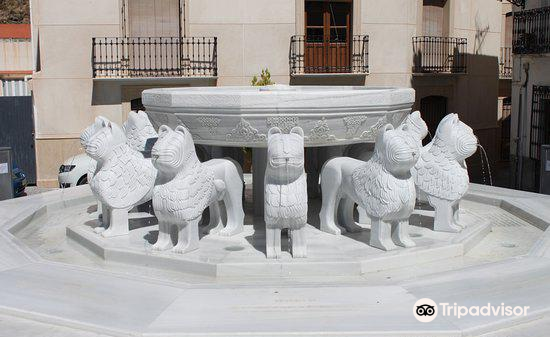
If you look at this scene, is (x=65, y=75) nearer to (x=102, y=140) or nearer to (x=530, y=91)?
(x=102, y=140)

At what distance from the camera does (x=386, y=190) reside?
747cm

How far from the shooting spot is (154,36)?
1766 centimetres

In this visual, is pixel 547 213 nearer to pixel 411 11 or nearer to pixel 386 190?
pixel 386 190

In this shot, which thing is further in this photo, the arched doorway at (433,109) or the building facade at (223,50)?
the arched doorway at (433,109)

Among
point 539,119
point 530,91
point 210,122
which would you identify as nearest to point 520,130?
point 539,119

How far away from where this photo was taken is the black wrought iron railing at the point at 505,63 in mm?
22766

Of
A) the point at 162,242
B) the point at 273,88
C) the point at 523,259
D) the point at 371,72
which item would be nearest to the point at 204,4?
the point at 371,72

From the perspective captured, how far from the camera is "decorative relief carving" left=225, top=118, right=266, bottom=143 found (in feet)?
26.2

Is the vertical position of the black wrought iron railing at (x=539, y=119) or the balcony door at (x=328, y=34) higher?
the balcony door at (x=328, y=34)

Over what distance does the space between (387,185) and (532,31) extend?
9740mm

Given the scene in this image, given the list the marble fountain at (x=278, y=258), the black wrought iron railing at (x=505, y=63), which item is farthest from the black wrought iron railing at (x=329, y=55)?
the marble fountain at (x=278, y=258)

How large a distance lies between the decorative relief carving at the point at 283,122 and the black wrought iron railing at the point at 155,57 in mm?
9534

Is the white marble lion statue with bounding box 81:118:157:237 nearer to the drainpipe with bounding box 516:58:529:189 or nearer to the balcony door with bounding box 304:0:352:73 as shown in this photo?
the drainpipe with bounding box 516:58:529:189

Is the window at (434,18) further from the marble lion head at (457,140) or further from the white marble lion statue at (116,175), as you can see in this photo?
the white marble lion statue at (116,175)
